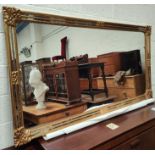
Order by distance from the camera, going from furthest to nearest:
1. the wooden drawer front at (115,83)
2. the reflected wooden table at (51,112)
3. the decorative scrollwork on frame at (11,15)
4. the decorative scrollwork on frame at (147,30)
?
the decorative scrollwork on frame at (147,30) → the wooden drawer front at (115,83) → the reflected wooden table at (51,112) → the decorative scrollwork on frame at (11,15)

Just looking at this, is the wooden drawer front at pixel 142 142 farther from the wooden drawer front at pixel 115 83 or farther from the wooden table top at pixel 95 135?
the wooden drawer front at pixel 115 83

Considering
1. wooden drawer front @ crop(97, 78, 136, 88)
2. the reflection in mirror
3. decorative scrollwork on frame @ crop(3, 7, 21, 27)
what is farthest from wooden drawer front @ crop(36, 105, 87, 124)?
decorative scrollwork on frame @ crop(3, 7, 21, 27)

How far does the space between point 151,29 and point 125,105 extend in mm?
761

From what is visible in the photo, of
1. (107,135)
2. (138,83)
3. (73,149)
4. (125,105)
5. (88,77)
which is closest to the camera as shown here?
(73,149)

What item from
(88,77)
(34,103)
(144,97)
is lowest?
(144,97)

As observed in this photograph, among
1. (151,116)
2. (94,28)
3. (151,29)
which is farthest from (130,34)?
(151,116)

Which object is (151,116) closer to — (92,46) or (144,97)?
(144,97)

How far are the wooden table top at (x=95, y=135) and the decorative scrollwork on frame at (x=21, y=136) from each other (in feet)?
0.25

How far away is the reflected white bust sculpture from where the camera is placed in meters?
1.04

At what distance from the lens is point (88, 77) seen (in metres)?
1.28

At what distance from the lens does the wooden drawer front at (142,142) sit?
3.57ft

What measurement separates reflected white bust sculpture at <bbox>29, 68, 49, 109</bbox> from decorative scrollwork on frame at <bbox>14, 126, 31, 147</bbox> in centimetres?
16

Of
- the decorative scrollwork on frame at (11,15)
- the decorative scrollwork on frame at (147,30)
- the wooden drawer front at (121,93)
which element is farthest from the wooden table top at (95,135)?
the decorative scrollwork on frame at (147,30)

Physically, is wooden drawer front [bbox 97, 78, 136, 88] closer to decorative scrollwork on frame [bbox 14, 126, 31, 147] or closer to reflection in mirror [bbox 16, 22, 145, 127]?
reflection in mirror [bbox 16, 22, 145, 127]
